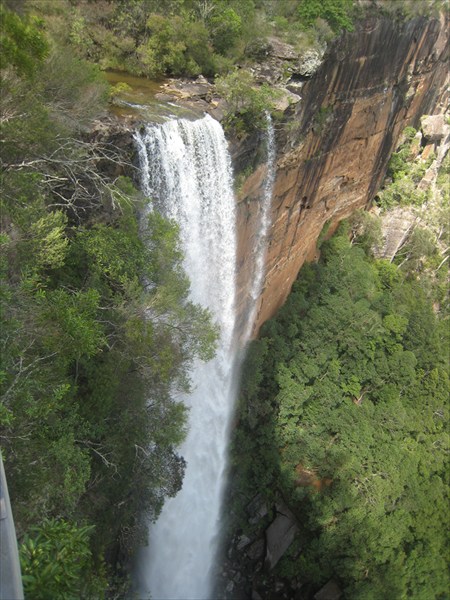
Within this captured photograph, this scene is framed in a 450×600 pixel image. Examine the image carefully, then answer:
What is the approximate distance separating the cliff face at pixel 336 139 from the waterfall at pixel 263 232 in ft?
1.42

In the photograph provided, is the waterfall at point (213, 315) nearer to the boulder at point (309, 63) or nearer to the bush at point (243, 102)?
the bush at point (243, 102)

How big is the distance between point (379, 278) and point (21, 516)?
2130cm

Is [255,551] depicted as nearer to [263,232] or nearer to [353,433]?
[353,433]

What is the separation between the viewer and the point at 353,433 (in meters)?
17.0

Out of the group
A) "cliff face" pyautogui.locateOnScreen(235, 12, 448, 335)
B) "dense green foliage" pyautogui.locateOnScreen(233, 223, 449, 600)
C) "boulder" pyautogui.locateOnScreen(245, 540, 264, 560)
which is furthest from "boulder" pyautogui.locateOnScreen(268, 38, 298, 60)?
"boulder" pyautogui.locateOnScreen(245, 540, 264, 560)

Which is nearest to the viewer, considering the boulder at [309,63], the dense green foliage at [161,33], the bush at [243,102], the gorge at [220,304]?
the gorge at [220,304]

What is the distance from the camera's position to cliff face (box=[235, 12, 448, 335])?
15.7 meters

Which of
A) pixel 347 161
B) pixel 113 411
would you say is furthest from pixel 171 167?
pixel 347 161

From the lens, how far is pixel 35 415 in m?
6.49

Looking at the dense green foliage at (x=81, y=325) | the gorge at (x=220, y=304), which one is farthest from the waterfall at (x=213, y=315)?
the dense green foliage at (x=81, y=325)

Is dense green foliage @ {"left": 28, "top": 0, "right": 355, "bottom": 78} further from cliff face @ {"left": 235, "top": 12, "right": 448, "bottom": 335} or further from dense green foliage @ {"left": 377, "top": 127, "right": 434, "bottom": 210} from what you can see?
dense green foliage @ {"left": 377, "top": 127, "right": 434, "bottom": 210}

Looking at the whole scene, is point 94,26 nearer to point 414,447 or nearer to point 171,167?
point 171,167

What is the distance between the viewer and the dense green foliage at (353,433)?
50.0ft

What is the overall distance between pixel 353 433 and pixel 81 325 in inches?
505
